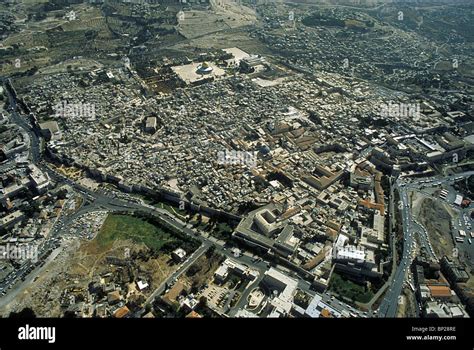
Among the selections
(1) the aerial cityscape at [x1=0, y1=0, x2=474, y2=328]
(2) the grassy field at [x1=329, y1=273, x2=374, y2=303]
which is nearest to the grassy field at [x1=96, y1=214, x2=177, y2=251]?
(1) the aerial cityscape at [x1=0, y1=0, x2=474, y2=328]

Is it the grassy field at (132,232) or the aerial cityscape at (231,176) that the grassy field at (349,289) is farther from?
the grassy field at (132,232)

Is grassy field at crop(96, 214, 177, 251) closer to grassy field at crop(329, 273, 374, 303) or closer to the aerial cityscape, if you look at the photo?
the aerial cityscape

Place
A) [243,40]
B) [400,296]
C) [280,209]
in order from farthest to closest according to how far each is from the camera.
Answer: [243,40] → [280,209] → [400,296]

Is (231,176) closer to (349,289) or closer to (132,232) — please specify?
(132,232)

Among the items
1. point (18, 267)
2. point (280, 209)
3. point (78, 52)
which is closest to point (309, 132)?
point (280, 209)

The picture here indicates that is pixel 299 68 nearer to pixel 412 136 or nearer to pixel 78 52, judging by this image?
pixel 412 136
